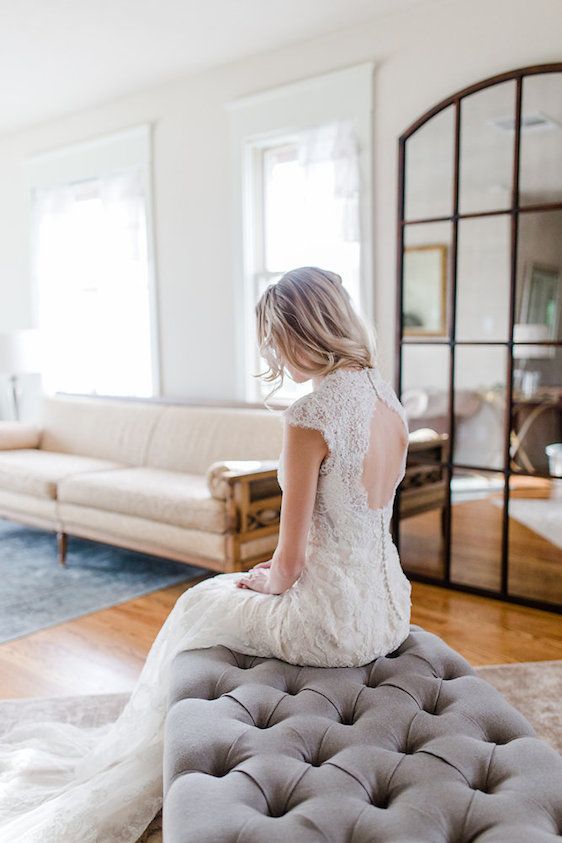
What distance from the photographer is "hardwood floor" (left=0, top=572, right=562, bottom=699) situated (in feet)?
9.54

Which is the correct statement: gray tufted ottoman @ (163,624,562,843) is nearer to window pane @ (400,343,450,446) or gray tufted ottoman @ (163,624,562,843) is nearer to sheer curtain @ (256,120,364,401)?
window pane @ (400,343,450,446)

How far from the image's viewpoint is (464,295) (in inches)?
148

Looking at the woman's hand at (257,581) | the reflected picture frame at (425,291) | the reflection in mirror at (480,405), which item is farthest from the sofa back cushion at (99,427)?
the woman's hand at (257,581)

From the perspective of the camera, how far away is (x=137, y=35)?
438 centimetres

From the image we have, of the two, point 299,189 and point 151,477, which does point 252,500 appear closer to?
point 151,477

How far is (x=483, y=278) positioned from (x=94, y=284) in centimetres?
336

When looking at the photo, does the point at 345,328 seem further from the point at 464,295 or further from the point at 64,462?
the point at 64,462

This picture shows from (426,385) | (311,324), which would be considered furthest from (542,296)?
(311,324)

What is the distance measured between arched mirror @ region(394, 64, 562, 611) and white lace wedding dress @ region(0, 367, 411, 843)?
1786mm

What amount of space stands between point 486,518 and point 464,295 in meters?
1.08

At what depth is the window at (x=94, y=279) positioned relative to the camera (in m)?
5.56

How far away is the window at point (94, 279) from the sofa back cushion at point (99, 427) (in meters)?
0.45

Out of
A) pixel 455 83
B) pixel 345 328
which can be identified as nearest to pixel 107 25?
pixel 455 83

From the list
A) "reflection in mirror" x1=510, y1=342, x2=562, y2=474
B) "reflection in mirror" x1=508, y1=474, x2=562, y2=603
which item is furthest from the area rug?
"reflection in mirror" x1=510, y1=342, x2=562, y2=474
